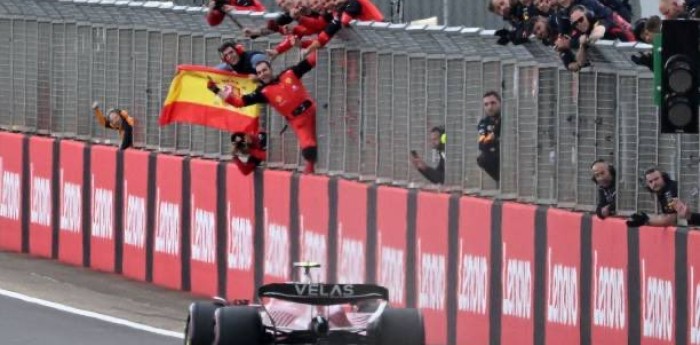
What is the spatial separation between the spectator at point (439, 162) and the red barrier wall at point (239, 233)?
2.88 metres

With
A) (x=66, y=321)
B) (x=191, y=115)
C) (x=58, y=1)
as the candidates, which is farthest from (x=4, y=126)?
(x=66, y=321)

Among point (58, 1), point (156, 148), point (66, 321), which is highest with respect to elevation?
point (58, 1)

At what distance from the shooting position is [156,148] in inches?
944

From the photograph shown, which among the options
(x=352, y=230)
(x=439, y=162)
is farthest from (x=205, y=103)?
(x=439, y=162)

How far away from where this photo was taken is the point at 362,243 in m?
20.5

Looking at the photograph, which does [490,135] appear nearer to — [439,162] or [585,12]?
[439,162]

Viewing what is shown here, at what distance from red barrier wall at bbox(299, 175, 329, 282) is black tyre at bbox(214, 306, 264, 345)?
21.1ft

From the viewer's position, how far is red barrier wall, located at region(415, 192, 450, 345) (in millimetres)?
19156

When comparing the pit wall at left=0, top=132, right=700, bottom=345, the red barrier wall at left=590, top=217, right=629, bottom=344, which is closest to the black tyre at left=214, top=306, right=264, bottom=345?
the pit wall at left=0, top=132, right=700, bottom=345

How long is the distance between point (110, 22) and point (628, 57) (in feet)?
29.7

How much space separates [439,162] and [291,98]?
2.18 meters

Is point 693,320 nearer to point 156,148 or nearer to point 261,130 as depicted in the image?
point 261,130

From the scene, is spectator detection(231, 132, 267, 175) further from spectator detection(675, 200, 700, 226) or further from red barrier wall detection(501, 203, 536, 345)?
spectator detection(675, 200, 700, 226)

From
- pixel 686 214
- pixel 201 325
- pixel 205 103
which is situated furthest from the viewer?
pixel 205 103
